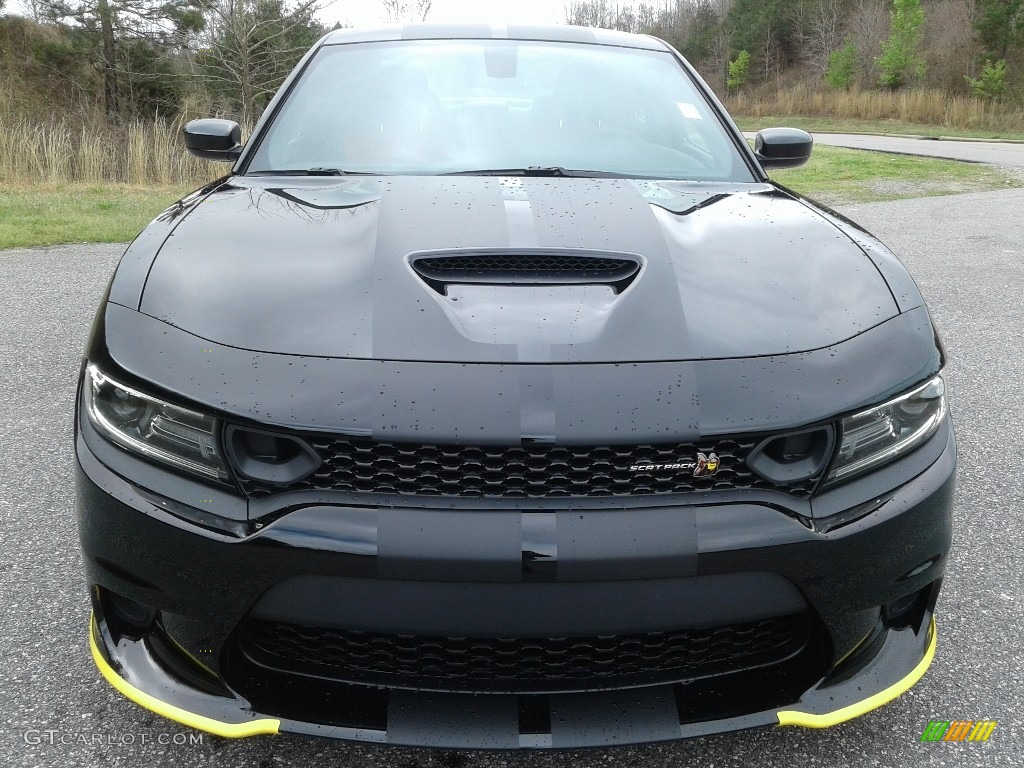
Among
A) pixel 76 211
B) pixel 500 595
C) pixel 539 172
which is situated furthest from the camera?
pixel 76 211

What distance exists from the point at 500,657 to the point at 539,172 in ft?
4.43

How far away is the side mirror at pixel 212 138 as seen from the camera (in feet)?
9.07

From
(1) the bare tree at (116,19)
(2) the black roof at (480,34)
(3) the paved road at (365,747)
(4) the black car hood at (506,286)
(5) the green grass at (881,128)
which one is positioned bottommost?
(3) the paved road at (365,747)

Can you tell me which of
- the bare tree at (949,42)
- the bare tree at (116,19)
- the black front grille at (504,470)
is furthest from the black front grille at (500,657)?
the bare tree at (949,42)

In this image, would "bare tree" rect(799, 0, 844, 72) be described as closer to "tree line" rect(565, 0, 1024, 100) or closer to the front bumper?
"tree line" rect(565, 0, 1024, 100)

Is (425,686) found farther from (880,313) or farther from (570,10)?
(570,10)

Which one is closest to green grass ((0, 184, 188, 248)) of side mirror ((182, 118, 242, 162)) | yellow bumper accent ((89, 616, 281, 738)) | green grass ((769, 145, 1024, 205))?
side mirror ((182, 118, 242, 162))

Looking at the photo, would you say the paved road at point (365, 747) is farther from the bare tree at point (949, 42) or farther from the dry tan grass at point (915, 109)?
the bare tree at point (949, 42)

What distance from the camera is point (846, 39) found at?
174 feet

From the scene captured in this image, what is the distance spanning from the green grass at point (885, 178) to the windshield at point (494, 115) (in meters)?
7.96

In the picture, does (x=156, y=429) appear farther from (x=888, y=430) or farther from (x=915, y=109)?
(x=915, y=109)

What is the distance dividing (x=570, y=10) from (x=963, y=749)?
7299 cm

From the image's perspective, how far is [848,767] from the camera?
1.64 meters

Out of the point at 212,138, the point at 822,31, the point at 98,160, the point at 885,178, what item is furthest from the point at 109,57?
the point at 822,31
